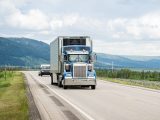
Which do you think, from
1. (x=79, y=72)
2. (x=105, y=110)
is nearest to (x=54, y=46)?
(x=79, y=72)

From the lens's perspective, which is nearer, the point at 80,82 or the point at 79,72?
the point at 80,82

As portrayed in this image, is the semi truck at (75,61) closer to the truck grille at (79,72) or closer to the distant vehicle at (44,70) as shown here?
the truck grille at (79,72)

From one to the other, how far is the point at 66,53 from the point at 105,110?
64.4 ft

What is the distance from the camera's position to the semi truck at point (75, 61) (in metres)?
36.8

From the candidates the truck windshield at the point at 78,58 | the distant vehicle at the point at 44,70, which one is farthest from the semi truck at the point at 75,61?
the distant vehicle at the point at 44,70

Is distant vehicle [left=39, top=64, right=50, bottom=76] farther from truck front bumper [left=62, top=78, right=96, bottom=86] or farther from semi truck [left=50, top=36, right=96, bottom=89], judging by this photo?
truck front bumper [left=62, top=78, right=96, bottom=86]

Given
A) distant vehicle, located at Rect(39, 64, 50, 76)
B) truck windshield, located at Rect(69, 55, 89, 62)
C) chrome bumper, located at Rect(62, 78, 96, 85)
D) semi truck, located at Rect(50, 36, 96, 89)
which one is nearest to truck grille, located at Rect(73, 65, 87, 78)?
semi truck, located at Rect(50, 36, 96, 89)

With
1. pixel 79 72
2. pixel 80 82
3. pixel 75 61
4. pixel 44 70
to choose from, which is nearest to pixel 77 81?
pixel 80 82

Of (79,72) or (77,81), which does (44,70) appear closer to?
(79,72)

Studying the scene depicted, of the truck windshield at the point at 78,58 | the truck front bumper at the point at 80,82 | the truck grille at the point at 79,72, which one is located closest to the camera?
the truck front bumper at the point at 80,82

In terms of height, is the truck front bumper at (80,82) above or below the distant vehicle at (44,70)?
below

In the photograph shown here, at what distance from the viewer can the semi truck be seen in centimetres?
3681

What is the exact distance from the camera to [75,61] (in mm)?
37750

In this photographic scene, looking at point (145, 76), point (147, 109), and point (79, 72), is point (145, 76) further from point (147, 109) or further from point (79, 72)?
point (147, 109)
